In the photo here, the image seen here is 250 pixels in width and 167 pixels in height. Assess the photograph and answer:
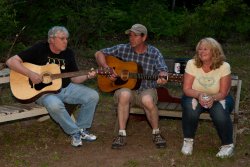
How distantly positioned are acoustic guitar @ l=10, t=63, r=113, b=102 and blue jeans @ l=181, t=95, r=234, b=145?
1393 mm

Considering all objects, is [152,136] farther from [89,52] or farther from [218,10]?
[218,10]

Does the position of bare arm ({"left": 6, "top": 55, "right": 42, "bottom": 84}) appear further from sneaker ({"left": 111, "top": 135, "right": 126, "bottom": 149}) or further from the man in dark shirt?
sneaker ({"left": 111, "top": 135, "right": 126, "bottom": 149})

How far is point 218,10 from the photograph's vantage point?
1277 centimetres

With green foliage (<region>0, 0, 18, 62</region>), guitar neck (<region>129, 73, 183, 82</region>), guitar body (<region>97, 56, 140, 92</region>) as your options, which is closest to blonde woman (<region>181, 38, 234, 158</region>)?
guitar neck (<region>129, 73, 183, 82</region>)

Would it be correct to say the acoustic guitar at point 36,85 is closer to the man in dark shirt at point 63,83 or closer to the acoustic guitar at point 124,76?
the man in dark shirt at point 63,83

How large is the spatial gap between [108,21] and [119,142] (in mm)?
6328

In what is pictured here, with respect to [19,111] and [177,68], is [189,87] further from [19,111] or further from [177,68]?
[19,111]

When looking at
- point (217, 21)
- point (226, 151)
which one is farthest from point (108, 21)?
point (226, 151)

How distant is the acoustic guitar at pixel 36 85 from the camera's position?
534 cm

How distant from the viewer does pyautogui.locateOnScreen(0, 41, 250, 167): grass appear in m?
5.02

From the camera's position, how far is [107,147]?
18.0 ft

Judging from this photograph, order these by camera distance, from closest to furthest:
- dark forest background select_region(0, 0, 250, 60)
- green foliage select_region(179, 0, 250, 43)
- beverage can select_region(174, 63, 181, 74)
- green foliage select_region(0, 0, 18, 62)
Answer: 1. beverage can select_region(174, 63, 181, 74)
2. green foliage select_region(0, 0, 18, 62)
3. dark forest background select_region(0, 0, 250, 60)
4. green foliage select_region(179, 0, 250, 43)

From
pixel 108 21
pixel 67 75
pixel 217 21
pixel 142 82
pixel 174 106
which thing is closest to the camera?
pixel 67 75

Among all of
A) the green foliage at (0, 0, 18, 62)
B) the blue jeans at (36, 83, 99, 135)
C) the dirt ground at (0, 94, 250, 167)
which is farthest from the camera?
the green foliage at (0, 0, 18, 62)
